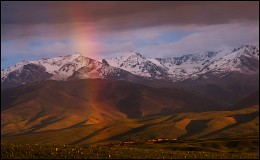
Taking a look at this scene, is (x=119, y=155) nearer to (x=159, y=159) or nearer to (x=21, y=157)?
(x=159, y=159)

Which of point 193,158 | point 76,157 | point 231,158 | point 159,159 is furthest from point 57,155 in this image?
point 231,158

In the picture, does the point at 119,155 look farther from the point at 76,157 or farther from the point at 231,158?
the point at 231,158

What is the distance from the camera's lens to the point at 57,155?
44.1 metres

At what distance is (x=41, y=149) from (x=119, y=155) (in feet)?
26.0

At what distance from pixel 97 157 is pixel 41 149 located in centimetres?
655

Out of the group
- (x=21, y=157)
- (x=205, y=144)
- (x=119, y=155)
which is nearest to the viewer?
(x=21, y=157)

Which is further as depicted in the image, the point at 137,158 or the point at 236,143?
the point at 236,143

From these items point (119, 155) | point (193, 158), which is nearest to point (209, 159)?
point (193, 158)

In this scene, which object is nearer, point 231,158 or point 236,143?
point 231,158

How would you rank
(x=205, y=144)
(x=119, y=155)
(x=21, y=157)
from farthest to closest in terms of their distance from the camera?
(x=205, y=144), (x=119, y=155), (x=21, y=157)

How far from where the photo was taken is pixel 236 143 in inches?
6722

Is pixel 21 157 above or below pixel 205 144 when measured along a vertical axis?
above

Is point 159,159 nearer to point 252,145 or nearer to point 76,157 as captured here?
point 76,157

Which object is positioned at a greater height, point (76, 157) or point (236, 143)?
point (76, 157)
